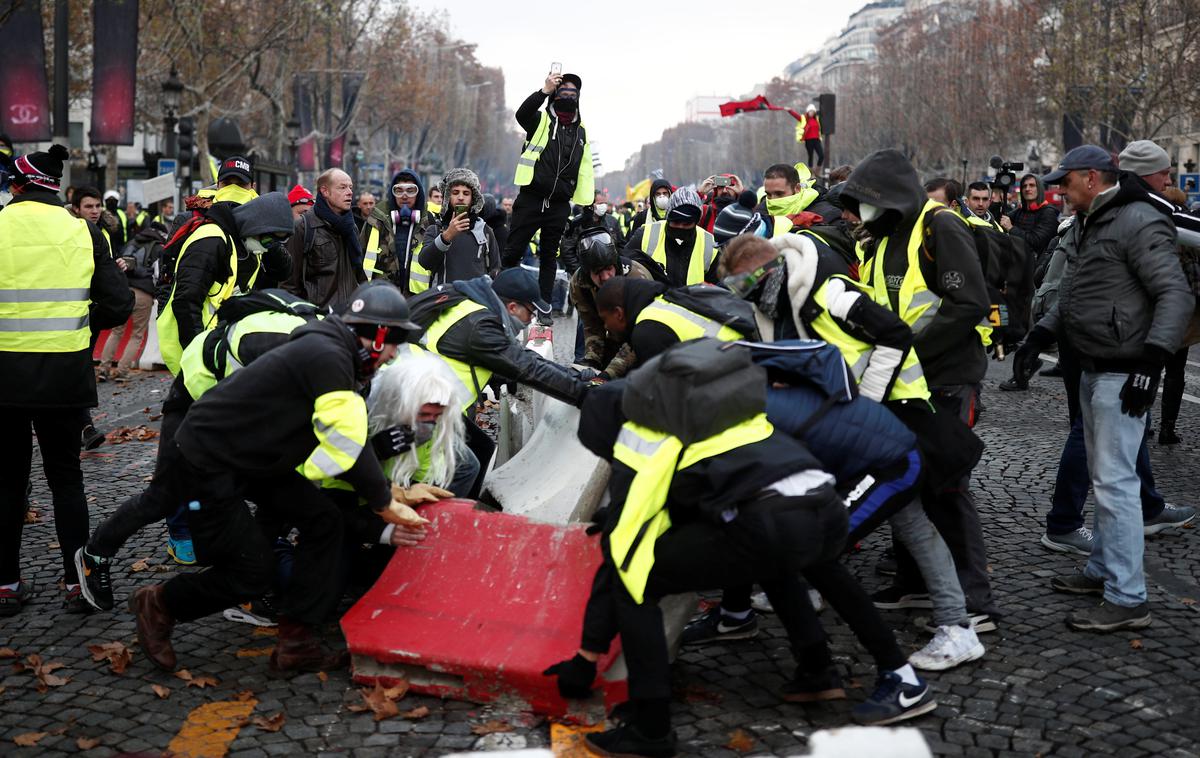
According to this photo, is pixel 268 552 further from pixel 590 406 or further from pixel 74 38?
pixel 74 38

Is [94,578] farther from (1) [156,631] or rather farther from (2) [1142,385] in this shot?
(2) [1142,385]

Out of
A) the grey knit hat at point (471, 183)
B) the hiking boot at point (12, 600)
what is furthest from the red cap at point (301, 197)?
the hiking boot at point (12, 600)

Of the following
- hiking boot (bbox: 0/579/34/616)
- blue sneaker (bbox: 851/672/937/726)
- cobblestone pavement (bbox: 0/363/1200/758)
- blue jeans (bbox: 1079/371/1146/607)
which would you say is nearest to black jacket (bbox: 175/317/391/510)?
cobblestone pavement (bbox: 0/363/1200/758)

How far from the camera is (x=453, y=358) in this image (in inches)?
229

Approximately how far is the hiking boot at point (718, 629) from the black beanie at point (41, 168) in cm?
349

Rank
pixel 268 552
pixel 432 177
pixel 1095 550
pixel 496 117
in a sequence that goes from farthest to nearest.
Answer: pixel 496 117 < pixel 432 177 < pixel 1095 550 < pixel 268 552

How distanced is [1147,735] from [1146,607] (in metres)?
1.18

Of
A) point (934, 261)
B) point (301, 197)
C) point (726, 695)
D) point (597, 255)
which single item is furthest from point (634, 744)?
point (301, 197)

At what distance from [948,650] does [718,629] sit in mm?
929

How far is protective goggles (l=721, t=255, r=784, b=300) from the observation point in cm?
493

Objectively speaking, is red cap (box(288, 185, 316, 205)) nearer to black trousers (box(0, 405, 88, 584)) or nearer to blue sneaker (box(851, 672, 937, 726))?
black trousers (box(0, 405, 88, 584))

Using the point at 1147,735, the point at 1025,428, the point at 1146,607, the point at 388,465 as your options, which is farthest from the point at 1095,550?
the point at 1025,428

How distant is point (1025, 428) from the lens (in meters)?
9.91

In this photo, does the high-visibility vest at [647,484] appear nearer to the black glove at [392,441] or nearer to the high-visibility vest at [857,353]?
the high-visibility vest at [857,353]
